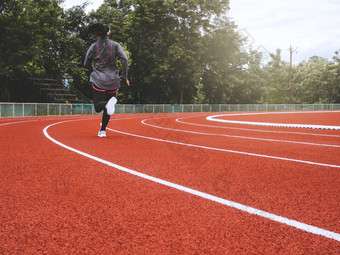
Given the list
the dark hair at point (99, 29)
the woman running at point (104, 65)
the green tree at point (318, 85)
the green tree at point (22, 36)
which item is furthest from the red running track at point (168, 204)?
the green tree at point (318, 85)

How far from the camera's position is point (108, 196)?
351cm

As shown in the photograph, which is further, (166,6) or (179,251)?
(166,6)

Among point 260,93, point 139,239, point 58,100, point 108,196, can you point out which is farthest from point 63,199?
point 260,93

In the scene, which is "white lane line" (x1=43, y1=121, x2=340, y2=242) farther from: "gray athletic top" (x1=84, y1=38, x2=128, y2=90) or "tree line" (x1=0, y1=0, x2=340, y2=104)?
"tree line" (x1=0, y1=0, x2=340, y2=104)

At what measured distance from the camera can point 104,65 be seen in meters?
8.05

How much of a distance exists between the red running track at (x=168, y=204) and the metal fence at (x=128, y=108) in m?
21.3

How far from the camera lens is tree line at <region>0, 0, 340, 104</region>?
29891 mm

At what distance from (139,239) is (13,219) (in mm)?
1117

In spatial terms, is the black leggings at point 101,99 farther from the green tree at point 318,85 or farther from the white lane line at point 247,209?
the green tree at point 318,85

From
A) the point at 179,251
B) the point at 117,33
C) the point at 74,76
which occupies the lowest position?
the point at 179,251

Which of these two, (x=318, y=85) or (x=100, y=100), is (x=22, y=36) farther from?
(x=318, y=85)

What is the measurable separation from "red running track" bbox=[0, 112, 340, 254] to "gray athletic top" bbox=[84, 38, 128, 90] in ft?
8.67

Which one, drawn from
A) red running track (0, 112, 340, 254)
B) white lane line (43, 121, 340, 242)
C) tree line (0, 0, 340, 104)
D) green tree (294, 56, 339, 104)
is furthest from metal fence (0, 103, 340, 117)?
white lane line (43, 121, 340, 242)

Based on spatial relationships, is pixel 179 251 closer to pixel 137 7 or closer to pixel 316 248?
pixel 316 248
